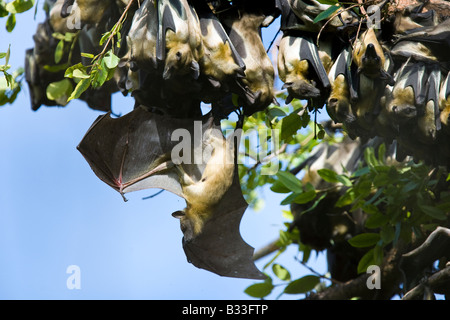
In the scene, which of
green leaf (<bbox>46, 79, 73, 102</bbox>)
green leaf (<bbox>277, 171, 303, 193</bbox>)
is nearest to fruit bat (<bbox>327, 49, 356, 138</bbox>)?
green leaf (<bbox>277, 171, 303, 193</bbox>)

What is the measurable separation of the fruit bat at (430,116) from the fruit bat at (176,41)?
56 cm

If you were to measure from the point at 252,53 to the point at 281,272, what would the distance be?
4.55 ft

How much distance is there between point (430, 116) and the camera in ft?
5.39

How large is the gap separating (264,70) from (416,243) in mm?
1153

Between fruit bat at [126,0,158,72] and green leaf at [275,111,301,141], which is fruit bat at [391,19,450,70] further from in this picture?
fruit bat at [126,0,158,72]

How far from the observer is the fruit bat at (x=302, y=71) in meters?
1.61

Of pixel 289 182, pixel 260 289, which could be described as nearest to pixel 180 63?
pixel 289 182

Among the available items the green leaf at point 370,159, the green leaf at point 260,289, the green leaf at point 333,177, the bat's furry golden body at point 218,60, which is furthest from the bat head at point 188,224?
the green leaf at point 260,289

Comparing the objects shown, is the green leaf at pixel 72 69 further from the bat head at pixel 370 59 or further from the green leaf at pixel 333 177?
the green leaf at pixel 333 177

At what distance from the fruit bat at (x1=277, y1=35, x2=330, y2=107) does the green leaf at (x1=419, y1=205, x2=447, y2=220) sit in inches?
27.1

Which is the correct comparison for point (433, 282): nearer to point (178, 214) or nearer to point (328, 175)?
point (328, 175)

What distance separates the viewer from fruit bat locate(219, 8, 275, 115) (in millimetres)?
1650
